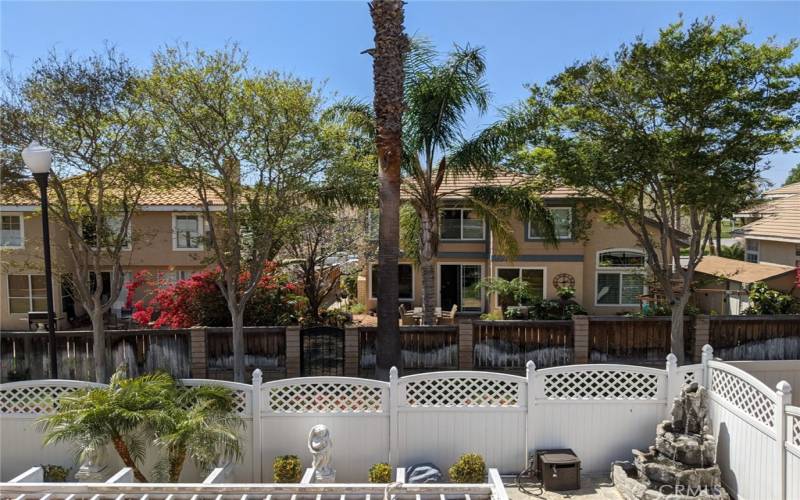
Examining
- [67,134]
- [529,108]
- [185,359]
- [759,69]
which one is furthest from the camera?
[529,108]

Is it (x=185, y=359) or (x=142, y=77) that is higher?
(x=142, y=77)

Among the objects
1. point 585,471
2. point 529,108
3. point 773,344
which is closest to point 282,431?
point 585,471

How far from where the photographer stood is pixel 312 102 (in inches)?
433

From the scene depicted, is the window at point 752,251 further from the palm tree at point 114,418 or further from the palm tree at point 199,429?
the palm tree at point 114,418

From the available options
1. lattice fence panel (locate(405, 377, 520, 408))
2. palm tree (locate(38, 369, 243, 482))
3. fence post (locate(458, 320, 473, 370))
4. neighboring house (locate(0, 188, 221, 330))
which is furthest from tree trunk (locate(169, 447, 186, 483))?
neighboring house (locate(0, 188, 221, 330))

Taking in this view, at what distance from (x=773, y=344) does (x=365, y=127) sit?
35.4 ft

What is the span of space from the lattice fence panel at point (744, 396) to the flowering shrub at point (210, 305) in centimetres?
941

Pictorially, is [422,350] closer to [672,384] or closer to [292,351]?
[292,351]

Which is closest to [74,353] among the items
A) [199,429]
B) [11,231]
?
[199,429]

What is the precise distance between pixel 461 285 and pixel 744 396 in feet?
42.5

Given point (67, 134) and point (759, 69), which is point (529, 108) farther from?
point (67, 134)

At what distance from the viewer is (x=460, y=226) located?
65.3 ft

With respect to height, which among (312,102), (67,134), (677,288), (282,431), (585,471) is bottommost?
(585,471)

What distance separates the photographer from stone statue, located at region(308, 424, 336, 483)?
7438 mm
